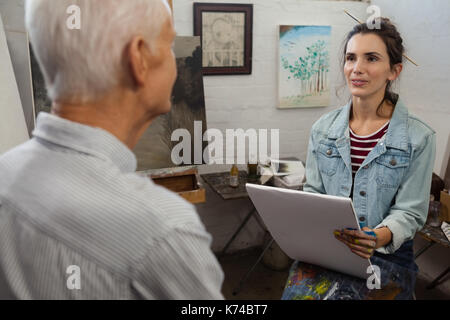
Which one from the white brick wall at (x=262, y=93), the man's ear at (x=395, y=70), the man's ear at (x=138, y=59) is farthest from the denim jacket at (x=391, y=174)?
the white brick wall at (x=262, y=93)

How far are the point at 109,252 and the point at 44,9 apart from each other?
394 millimetres

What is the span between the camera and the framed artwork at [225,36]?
246 cm

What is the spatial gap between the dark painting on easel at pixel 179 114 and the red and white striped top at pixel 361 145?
1.03 m

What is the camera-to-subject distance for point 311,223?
1178mm

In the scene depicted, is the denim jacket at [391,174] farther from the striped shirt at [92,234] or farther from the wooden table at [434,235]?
the striped shirt at [92,234]

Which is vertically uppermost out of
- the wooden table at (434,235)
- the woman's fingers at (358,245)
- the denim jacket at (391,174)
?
the denim jacket at (391,174)

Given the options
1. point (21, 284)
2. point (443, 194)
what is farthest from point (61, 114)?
point (443, 194)

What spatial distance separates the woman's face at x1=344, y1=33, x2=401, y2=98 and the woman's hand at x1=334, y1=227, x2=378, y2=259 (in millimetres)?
581

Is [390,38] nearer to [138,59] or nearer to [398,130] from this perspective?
[398,130]

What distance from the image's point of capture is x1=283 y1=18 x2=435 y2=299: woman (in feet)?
4.18

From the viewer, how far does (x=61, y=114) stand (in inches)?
23.9

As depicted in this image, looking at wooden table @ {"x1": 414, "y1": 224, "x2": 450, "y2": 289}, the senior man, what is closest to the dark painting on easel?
wooden table @ {"x1": 414, "y1": 224, "x2": 450, "y2": 289}

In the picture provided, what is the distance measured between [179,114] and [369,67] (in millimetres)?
1158

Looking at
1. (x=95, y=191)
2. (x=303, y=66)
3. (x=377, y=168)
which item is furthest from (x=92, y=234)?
(x=303, y=66)
